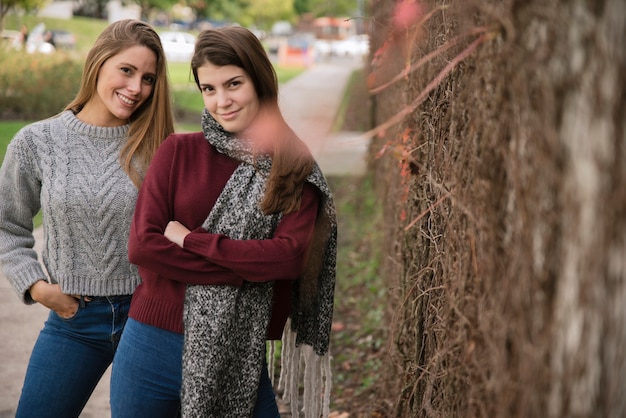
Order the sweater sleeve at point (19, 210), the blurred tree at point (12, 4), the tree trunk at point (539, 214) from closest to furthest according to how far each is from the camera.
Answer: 1. the tree trunk at point (539, 214)
2. the sweater sleeve at point (19, 210)
3. the blurred tree at point (12, 4)

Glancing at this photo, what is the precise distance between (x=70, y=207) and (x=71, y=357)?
0.55 meters

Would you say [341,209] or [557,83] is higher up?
[557,83]

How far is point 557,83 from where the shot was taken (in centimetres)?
119

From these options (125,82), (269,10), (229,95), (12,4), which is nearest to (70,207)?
(125,82)

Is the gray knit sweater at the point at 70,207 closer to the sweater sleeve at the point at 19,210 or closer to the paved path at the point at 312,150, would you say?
the sweater sleeve at the point at 19,210

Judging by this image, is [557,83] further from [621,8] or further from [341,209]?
[341,209]

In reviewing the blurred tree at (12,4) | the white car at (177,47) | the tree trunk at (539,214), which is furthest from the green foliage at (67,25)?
the tree trunk at (539,214)

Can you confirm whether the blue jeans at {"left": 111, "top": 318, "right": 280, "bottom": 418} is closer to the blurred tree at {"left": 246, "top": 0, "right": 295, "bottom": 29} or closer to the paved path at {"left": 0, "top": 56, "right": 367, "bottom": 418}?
the paved path at {"left": 0, "top": 56, "right": 367, "bottom": 418}

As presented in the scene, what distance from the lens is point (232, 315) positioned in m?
2.48

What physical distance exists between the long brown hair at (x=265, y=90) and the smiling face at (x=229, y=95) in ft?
0.07

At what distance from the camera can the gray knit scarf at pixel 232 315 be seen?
2.44 meters

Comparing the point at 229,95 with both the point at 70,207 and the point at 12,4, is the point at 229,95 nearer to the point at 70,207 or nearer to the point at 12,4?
the point at 70,207

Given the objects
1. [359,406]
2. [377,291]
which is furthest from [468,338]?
[377,291]

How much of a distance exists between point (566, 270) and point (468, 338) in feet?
2.78
